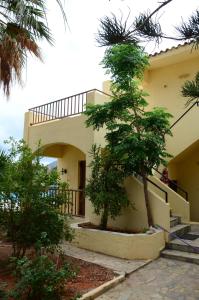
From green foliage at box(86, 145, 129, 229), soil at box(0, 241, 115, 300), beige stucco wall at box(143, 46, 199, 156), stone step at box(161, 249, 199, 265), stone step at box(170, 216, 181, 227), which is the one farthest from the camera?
beige stucco wall at box(143, 46, 199, 156)

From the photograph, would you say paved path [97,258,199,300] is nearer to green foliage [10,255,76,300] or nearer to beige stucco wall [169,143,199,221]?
green foliage [10,255,76,300]

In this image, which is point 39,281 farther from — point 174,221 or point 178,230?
A: point 174,221

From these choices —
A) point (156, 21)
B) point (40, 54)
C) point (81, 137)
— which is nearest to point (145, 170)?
point (81, 137)

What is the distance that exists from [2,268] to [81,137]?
17.2 ft

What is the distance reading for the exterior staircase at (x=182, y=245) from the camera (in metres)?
7.37

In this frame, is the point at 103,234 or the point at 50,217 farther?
the point at 103,234

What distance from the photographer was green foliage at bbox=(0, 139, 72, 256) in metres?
6.29

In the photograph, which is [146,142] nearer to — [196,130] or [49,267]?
[196,130]

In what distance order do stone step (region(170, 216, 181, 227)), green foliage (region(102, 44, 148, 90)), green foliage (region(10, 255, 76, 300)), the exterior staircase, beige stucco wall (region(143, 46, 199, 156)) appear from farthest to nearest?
beige stucco wall (region(143, 46, 199, 156)) < stone step (region(170, 216, 181, 227)) < green foliage (region(102, 44, 148, 90)) < the exterior staircase < green foliage (region(10, 255, 76, 300))

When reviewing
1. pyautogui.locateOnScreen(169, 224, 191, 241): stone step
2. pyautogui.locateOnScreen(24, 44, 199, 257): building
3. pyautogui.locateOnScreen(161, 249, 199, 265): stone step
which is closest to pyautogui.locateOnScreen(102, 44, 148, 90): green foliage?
pyautogui.locateOnScreen(24, 44, 199, 257): building

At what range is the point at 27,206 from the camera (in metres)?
6.33

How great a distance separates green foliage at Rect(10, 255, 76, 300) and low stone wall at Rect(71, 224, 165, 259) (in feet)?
9.63

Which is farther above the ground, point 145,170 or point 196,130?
point 196,130

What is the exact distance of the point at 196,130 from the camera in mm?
10805
